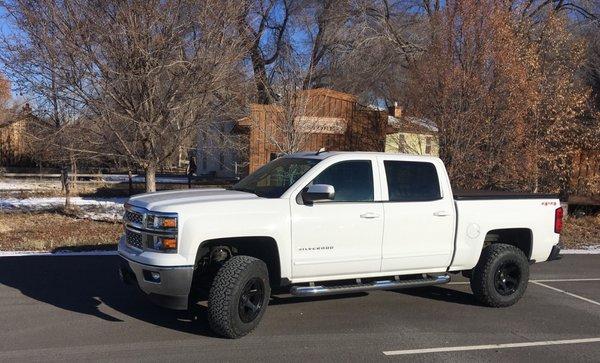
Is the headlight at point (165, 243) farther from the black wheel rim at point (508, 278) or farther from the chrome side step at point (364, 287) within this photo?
the black wheel rim at point (508, 278)

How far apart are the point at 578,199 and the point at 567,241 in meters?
4.45

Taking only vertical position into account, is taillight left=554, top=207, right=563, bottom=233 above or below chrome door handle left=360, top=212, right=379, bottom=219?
below

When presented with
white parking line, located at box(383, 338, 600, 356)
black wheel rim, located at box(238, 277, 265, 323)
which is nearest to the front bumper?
black wheel rim, located at box(238, 277, 265, 323)

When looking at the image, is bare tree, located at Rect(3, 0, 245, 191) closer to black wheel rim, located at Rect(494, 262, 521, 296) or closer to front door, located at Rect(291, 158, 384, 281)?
front door, located at Rect(291, 158, 384, 281)

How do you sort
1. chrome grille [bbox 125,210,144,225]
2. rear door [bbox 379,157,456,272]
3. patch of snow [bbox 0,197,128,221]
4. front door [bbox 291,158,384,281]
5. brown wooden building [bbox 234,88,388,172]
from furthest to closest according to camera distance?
patch of snow [bbox 0,197,128,221], brown wooden building [bbox 234,88,388,172], rear door [bbox 379,157,456,272], front door [bbox 291,158,384,281], chrome grille [bbox 125,210,144,225]

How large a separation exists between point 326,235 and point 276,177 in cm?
103

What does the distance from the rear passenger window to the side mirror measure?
1.07 meters

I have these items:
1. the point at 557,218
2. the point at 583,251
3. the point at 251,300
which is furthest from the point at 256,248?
the point at 583,251

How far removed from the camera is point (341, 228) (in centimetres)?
617

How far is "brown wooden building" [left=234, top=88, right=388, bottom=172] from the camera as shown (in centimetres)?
1527

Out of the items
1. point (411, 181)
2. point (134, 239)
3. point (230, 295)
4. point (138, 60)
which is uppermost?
point (138, 60)

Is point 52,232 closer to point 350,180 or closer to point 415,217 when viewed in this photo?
point 350,180

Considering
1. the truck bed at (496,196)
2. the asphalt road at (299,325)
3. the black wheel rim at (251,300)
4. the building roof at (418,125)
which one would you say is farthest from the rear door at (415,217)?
the building roof at (418,125)

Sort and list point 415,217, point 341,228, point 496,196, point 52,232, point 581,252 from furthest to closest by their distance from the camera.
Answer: point 52,232
point 581,252
point 496,196
point 415,217
point 341,228
